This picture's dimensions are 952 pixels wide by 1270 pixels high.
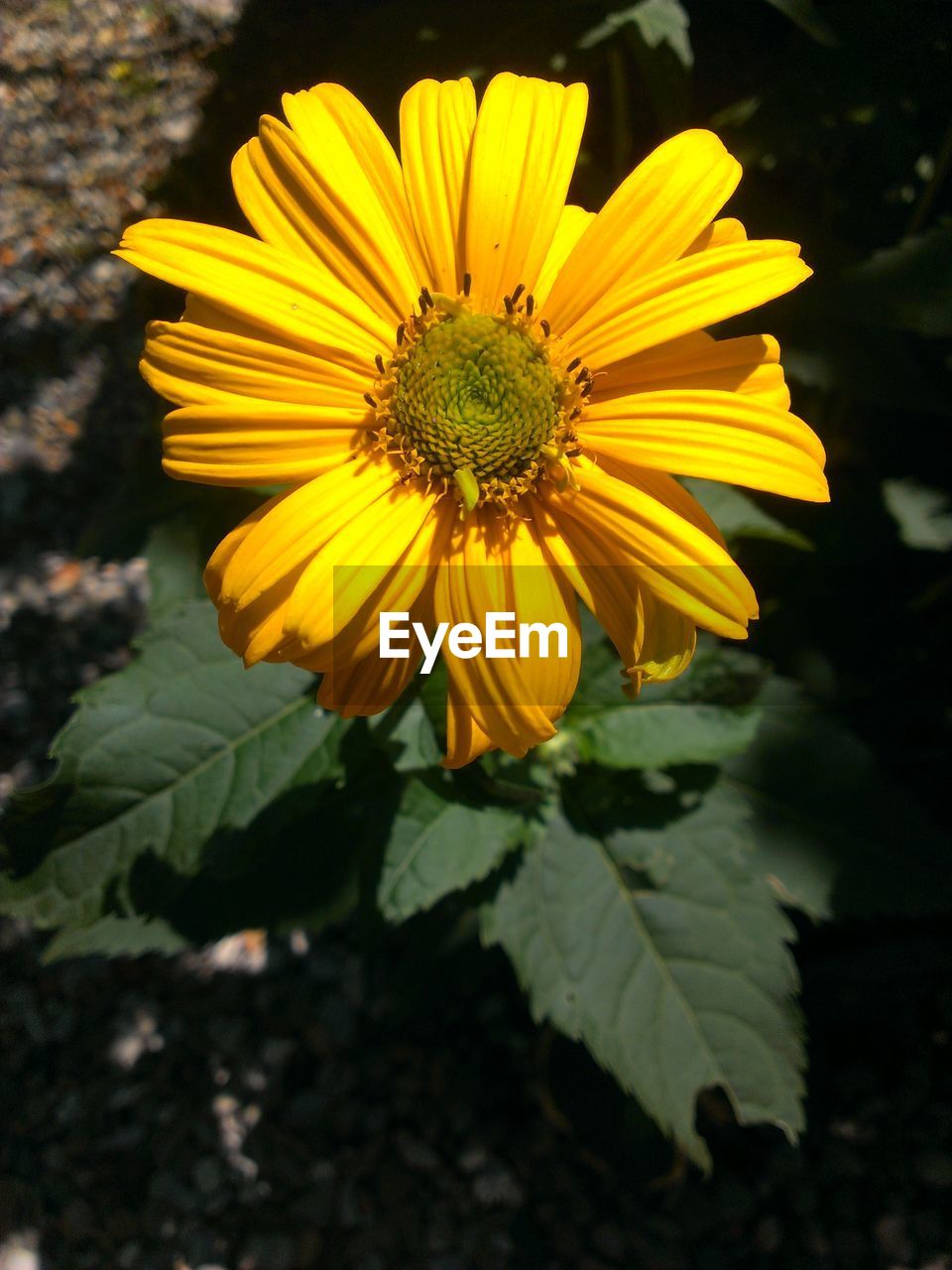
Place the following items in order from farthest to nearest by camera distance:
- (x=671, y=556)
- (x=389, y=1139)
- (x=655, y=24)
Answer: (x=389, y=1139) < (x=655, y=24) < (x=671, y=556)

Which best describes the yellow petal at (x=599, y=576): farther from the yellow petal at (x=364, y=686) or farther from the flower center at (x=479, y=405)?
the yellow petal at (x=364, y=686)

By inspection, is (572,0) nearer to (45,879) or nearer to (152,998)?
(45,879)

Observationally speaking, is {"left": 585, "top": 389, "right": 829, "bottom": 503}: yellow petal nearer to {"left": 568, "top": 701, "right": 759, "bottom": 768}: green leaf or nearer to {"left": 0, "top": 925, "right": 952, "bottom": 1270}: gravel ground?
{"left": 568, "top": 701, "right": 759, "bottom": 768}: green leaf

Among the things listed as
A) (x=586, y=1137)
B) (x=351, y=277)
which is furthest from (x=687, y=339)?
(x=586, y=1137)

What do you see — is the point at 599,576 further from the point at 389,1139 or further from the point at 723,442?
the point at 389,1139

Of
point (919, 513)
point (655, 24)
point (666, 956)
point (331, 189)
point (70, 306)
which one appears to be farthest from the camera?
point (70, 306)

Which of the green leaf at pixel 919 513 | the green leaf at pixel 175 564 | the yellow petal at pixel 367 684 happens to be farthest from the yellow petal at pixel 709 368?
the green leaf at pixel 919 513

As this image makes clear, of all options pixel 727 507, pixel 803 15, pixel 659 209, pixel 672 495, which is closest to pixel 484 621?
pixel 672 495
